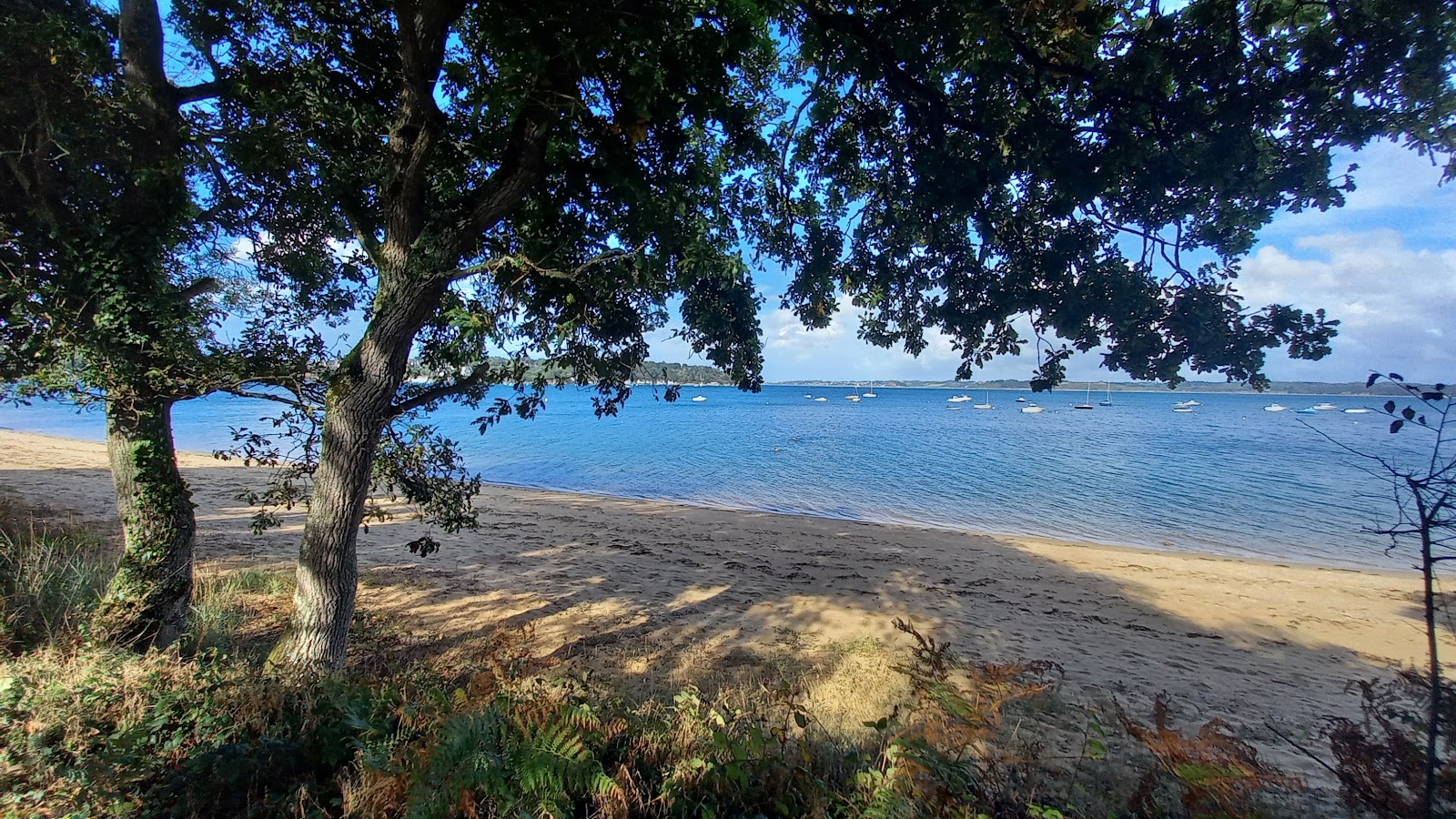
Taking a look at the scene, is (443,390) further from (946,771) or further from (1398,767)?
(1398,767)

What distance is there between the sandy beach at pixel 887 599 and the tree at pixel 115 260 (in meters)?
2.85

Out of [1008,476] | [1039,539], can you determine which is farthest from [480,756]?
[1008,476]

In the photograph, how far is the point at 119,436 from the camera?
496 centimetres

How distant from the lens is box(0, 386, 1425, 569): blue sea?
16547 millimetres

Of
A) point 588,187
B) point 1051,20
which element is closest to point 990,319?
point 1051,20

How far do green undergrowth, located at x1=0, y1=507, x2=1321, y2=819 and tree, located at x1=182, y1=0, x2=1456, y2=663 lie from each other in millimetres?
1403

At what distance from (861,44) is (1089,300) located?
2731 mm

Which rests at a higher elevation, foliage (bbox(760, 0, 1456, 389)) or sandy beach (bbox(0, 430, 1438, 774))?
foliage (bbox(760, 0, 1456, 389))

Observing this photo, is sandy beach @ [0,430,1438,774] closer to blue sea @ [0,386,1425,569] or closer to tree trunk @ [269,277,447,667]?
tree trunk @ [269,277,447,667]

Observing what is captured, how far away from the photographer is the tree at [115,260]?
423 centimetres

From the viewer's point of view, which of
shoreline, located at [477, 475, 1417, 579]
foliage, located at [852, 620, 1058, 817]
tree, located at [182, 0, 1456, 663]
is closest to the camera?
foliage, located at [852, 620, 1058, 817]

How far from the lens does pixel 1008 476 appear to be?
25328mm

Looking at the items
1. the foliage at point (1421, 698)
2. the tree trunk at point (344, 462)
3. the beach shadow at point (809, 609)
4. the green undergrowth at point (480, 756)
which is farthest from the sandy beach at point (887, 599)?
the foliage at point (1421, 698)

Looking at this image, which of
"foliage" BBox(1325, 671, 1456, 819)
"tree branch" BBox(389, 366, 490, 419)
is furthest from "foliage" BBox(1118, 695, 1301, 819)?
"tree branch" BBox(389, 366, 490, 419)
